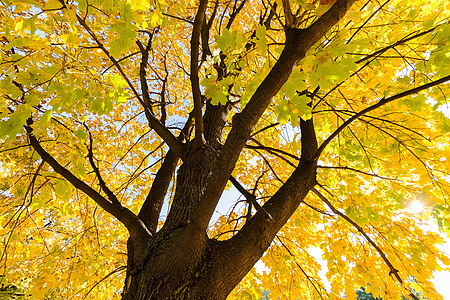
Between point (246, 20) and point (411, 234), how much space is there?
511 cm

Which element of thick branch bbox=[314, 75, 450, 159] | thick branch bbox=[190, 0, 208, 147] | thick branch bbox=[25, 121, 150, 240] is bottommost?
thick branch bbox=[25, 121, 150, 240]

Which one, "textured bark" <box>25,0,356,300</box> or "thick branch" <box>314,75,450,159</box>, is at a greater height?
"thick branch" <box>314,75,450,159</box>

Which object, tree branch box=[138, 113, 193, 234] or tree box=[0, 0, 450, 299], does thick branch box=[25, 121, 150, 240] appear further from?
tree branch box=[138, 113, 193, 234]

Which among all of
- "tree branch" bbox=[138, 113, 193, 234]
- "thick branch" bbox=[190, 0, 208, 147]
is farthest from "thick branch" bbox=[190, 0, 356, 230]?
"tree branch" bbox=[138, 113, 193, 234]

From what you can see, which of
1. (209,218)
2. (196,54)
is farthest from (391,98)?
(209,218)

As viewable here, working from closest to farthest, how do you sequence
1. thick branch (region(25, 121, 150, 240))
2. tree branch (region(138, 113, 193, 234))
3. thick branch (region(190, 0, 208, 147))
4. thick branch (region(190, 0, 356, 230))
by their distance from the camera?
thick branch (region(190, 0, 356, 230)), thick branch (region(190, 0, 208, 147)), thick branch (region(25, 121, 150, 240)), tree branch (region(138, 113, 193, 234))

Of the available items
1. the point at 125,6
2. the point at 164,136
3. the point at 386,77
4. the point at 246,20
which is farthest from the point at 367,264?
the point at 246,20

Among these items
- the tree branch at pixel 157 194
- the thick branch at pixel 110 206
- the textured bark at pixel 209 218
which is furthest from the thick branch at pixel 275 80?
the tree branch at pixel 157 194

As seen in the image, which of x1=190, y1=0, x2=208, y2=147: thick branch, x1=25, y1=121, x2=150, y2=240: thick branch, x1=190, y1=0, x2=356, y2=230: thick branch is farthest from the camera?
x1=25, y1=121, x2=150, y2=240: thick branch

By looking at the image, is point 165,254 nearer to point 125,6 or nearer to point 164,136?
point 164,136

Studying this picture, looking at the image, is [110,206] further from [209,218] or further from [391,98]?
[391,98]

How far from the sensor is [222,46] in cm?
158

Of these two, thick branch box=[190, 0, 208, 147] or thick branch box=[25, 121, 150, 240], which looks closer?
thick branch box=[190, 0, 208, 147]

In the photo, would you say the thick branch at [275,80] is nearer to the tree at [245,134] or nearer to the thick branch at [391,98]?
the tree at [245,134]
